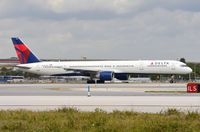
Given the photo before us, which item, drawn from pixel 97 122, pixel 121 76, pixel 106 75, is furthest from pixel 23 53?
pixel 97 122

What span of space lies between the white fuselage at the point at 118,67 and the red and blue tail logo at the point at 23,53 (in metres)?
1.77

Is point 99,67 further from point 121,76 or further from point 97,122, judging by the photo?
point 97,122

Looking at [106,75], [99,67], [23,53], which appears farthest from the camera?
[23,53]

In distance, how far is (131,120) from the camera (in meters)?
16.9

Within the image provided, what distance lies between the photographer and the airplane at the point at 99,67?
76938 mm

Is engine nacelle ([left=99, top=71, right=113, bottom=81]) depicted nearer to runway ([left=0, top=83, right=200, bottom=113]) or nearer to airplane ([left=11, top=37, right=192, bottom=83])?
airplane ([left=11, top=37, right=192, bottom=83])

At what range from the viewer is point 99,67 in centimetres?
8088

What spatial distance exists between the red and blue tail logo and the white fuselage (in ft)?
5.81

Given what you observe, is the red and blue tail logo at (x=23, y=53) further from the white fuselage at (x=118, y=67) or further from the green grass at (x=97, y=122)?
the green grass at (x=97, y=122)

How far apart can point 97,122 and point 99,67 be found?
6449cm

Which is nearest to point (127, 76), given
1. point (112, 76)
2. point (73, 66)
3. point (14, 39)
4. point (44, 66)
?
point (112, 76)

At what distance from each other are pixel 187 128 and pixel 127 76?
215 ft

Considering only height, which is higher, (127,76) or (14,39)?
(14,39)

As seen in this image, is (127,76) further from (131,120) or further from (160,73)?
(131,120)
